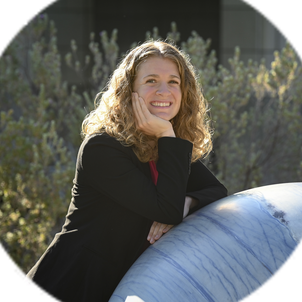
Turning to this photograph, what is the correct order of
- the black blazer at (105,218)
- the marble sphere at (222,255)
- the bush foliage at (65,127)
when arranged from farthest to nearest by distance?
the bush foliage at (65,127) < the black blazer at (105,218) < the marble sphere at (222,255)

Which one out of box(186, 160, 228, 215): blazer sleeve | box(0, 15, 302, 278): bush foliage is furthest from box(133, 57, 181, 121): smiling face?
box(0, 15, 302, 278): bush foliage

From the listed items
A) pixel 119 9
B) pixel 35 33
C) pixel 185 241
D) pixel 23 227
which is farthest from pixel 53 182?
pixel 119 9

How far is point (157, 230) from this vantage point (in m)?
2.25

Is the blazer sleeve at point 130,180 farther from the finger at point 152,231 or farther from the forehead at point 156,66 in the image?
the forehead at point 156,66

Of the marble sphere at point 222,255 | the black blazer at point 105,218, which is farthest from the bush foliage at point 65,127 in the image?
the marble sphere at point 222,255

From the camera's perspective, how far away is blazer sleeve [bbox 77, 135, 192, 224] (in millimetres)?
2127

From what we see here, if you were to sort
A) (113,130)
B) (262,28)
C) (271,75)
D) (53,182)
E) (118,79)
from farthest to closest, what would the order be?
(262,28), (271,75), (53,182), (118,79), (113,130)

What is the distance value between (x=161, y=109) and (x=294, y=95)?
3.27 metres

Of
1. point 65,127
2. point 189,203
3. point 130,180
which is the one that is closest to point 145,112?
point 130,180

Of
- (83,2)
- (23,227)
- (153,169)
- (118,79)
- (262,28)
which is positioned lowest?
(23,227)

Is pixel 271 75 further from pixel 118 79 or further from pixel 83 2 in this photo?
pixel 83 2

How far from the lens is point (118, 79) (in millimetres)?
2551

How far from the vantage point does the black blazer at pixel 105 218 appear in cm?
212

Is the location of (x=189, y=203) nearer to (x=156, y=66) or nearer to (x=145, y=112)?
(x=145, y=112)
